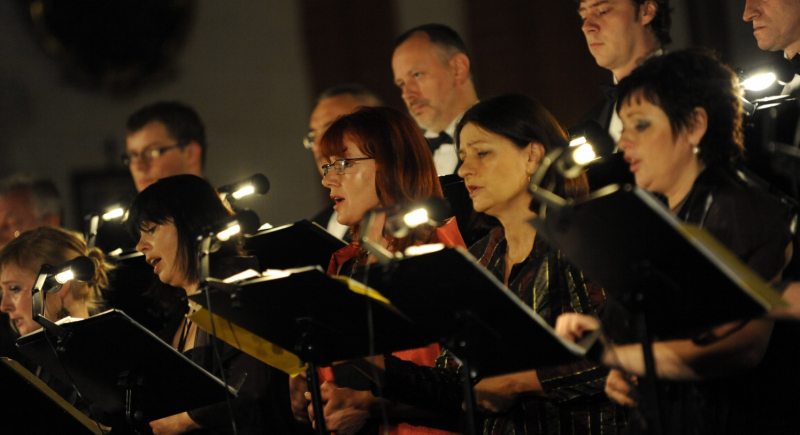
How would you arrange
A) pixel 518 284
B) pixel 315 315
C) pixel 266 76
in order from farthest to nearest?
pixel 266 76
pixel 518 284
pixel 315 315

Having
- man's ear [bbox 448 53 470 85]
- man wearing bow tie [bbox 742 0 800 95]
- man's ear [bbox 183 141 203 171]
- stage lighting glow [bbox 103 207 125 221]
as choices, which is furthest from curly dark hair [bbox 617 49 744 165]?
man's ear [bbox 183 141 203 171]

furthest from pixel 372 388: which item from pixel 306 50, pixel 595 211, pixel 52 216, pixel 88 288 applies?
pixel 306 50

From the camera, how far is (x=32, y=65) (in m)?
6.54

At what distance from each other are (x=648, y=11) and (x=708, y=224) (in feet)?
5.02

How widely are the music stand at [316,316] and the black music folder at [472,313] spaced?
12cm

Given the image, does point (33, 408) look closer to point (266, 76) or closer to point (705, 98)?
point (705, 98)

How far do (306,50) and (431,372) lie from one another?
4198 mm

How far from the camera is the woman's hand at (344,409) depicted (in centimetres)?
248

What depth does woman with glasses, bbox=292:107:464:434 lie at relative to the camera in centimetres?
263

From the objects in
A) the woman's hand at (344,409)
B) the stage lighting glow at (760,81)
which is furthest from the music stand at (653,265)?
the woman's hand at (344,409)

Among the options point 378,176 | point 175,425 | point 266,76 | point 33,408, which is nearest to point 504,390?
point 378,176

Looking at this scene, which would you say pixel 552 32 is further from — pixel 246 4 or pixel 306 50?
pixel 246 4

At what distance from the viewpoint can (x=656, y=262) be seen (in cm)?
165

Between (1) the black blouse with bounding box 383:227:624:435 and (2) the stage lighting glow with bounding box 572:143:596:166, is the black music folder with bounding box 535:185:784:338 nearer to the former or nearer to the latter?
(2) the stage lighting glow with bounding box 572:143:596:166
